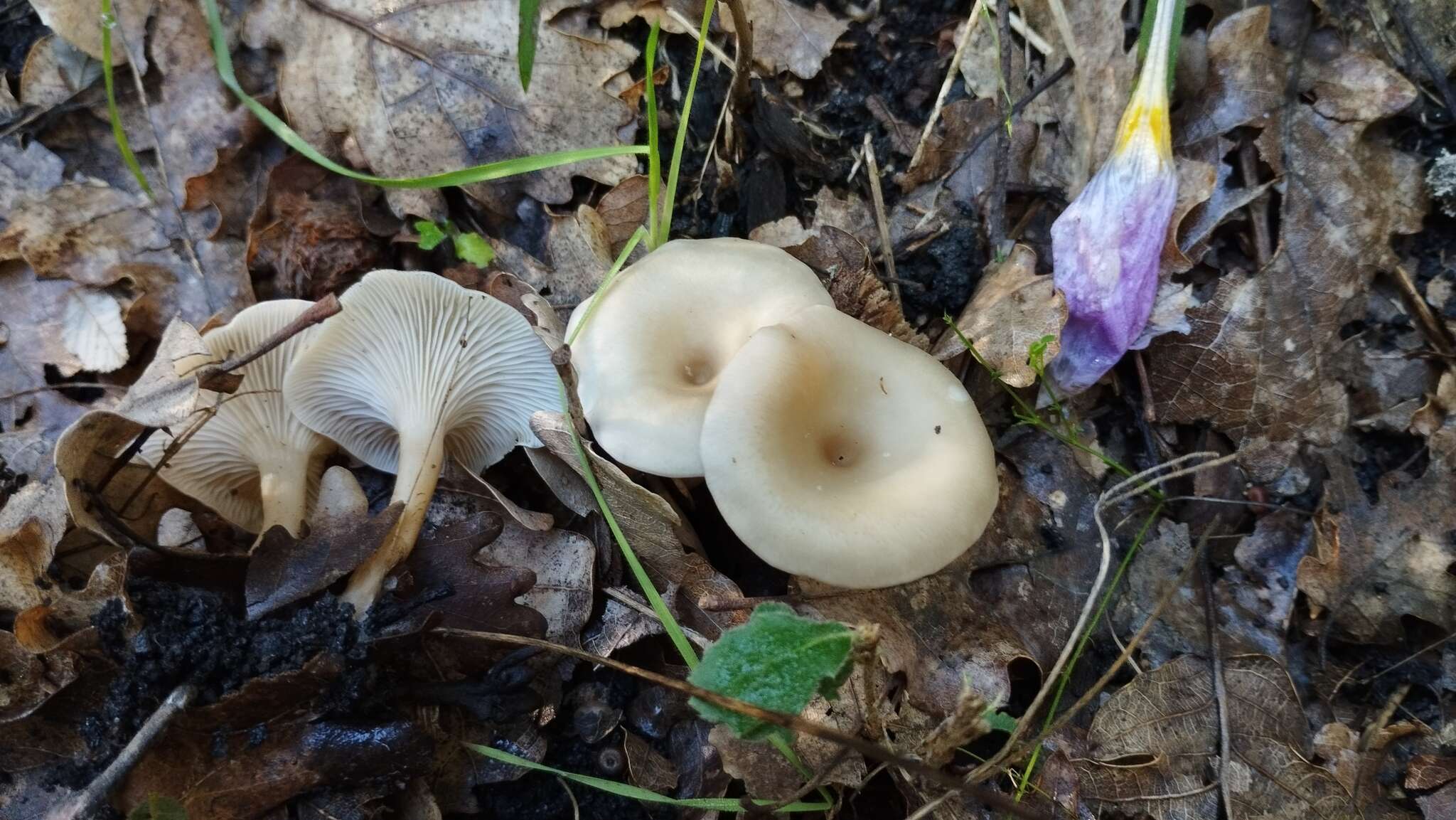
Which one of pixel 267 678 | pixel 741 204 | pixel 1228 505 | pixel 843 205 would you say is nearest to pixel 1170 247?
pixel 1228 505

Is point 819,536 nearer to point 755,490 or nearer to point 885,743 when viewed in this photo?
point 755,490

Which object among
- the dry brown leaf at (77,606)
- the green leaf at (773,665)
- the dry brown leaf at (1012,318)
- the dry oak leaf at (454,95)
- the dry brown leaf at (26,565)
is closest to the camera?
the green leaf at (773,665)

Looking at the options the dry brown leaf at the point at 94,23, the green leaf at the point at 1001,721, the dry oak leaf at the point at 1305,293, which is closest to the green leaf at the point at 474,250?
the dry brown leaf at the point at 94,23

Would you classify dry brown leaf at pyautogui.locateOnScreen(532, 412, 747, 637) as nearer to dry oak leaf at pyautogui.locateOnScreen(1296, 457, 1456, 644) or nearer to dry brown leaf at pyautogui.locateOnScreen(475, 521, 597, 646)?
dry brown leaf at pyautogui.locateOnScreen(475, 521, 597, 646)

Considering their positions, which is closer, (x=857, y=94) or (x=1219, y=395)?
(x=1219, y=395)

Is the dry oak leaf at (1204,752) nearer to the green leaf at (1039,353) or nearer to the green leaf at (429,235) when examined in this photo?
the green leaf at (1039,353)

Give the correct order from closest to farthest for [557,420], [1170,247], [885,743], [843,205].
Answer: [885,743]
[557,420]
[1170,247]
[843,205]

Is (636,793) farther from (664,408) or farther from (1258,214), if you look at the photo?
(1258,214)
